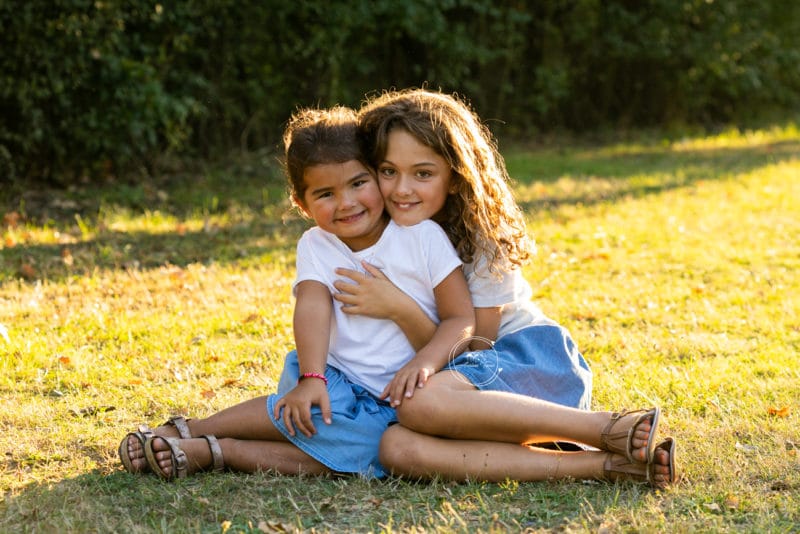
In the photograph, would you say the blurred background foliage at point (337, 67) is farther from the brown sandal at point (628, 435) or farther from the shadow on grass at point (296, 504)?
the brown sandal at point (628, 435)

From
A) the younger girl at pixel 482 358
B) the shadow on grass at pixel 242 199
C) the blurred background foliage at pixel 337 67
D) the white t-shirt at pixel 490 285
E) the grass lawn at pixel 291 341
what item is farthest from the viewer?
the blurred background foliage at pixel 337 67

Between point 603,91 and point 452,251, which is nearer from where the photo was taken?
point 452,251

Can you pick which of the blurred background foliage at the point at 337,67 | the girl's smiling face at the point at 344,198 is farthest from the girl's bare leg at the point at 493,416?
the blurred background foliage at the point at 337,67

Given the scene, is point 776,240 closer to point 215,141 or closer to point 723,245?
point 723,245

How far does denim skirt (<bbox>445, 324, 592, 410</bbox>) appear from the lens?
10.9 ft

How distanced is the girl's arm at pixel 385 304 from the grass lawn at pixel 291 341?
1.66 feet

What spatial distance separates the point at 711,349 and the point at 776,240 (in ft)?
8.69

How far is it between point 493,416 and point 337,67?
22.9ft

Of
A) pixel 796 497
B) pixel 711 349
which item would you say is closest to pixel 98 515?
pixel 796 497

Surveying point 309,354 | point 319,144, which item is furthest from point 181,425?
point 319,144

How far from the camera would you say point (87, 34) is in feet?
24.8

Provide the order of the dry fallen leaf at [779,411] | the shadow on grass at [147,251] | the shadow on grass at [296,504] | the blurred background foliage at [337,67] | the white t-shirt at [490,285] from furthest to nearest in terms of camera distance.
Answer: the blurred background foliage at [337,67], the shadow on grass at [147,251], the dry fallen leaf at [779,411], the white t-shirt at [490,285], the shadow on grass at [296,504]

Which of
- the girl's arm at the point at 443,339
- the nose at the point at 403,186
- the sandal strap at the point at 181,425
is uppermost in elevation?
the nose at the point at 403,186

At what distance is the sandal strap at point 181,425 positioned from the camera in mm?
3438
